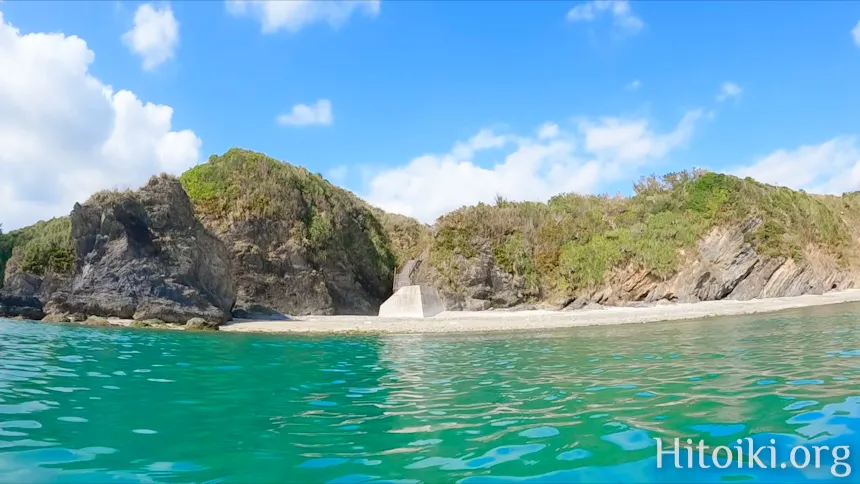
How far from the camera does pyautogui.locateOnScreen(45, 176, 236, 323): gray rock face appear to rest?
71.2 feet

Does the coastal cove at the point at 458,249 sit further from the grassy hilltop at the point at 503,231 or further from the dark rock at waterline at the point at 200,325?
the dark rock at waterline at the point at 200,325

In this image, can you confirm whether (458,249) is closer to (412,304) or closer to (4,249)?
(412,304)

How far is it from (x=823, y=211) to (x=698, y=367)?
37667 millimetres

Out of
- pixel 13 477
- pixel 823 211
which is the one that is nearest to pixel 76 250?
pixel 13 477

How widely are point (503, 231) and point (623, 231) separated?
735cm

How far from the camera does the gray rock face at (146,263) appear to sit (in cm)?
2169

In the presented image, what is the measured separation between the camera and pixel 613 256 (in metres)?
31.2

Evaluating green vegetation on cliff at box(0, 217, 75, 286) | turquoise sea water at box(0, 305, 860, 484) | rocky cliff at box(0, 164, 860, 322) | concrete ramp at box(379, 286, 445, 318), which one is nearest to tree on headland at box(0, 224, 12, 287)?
rocky cliff at box(0, 164, 860, 322)

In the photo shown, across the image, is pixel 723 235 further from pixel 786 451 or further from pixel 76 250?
pixel 76 250

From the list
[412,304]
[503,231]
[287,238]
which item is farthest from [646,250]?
[287,238]

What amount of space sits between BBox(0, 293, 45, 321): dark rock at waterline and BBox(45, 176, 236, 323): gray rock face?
65 cm

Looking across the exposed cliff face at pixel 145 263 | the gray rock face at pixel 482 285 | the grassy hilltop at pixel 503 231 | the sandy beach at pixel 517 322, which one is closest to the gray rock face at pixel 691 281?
the gray rock face at pixel 482 285

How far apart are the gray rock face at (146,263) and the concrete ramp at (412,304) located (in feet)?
25.8

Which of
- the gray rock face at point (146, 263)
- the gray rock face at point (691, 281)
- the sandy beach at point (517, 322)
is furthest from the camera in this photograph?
the gray rock face at point (691, 281)
